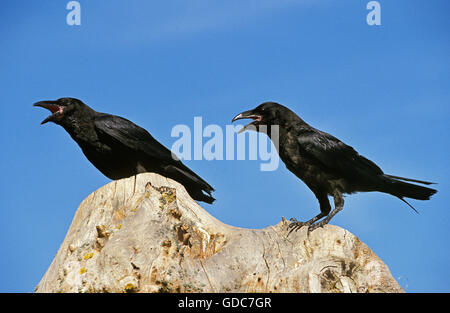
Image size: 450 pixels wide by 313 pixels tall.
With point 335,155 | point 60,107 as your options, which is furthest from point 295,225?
point 60,107

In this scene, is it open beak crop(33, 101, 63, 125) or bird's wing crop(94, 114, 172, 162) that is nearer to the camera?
bird's wing crop(94, 114, 172, 162)

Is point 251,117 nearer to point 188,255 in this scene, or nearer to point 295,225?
point 295,225

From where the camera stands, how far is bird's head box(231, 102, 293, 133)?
8523mm

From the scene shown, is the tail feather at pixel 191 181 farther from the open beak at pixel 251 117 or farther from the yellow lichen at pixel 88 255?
the yellow lichen at pixel 88 255

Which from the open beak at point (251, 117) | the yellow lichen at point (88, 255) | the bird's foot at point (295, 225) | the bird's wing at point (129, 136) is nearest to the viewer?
the yellow lichen at point (88, 255)

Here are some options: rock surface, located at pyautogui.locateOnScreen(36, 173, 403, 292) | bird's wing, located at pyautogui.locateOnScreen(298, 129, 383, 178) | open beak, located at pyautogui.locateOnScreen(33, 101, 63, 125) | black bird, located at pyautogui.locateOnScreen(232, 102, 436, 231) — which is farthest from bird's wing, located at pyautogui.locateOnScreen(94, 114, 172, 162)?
bird's wing, located at pyautogui.locateOnScreen(298, 129, 383, 178)

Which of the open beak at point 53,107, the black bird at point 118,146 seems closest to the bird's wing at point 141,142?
the black bird at point 118,146

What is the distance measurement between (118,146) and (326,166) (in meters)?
3.11

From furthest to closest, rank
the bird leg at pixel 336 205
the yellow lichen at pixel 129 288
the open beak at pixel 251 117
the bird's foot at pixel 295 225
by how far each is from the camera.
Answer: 1. the open beak at pixel 251 117
2. the bird leg at pixel 336 205
3. the bird's foot at pixel 295 225
4. the yellow lichen at pixel 129 288

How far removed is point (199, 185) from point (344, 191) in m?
2.17

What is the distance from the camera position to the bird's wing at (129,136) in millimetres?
8469

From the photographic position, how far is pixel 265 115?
8617 millimetres

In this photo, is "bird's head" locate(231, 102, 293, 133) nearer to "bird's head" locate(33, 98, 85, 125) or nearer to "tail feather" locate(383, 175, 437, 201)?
"tail feather" locate(383, 175, 437, 201)

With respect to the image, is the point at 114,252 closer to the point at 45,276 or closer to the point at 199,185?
the point at 45,276
